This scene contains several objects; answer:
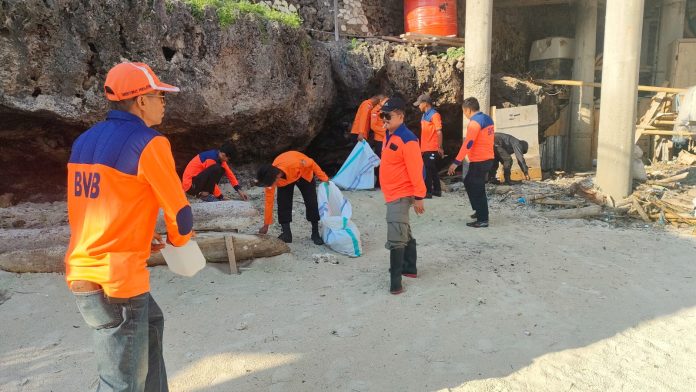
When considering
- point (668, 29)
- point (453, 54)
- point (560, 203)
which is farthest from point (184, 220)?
point (668, 29)

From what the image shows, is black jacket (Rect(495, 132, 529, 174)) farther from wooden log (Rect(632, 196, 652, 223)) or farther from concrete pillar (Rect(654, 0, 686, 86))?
concrete pillar (Rect(654, 0, 686, 86))

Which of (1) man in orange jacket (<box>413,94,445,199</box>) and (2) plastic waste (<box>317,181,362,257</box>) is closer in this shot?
(2) plastic waste (<box>317,181,362,257</box>)

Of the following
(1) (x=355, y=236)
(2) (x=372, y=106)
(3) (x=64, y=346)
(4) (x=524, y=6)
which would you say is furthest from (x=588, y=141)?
(3) (x=64, y=346)

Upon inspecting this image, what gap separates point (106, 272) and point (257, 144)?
6616 millimetres

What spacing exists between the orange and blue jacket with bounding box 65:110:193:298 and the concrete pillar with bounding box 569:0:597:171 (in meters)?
12.4

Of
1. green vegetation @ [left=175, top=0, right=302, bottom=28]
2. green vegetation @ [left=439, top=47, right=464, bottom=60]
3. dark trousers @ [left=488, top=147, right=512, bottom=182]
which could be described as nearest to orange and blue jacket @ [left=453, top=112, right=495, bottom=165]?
dark trousers @ [left=488, top=147, right=512, bottom=182]

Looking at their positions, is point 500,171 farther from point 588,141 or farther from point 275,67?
point 275,67

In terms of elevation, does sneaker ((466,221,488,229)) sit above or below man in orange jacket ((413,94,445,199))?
below

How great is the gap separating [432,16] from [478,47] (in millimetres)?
1273

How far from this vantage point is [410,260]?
4570 millimetres

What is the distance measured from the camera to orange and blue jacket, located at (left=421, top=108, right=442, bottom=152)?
779cm

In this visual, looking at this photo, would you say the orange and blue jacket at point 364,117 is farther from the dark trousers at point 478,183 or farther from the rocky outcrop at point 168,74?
the dark trousers at point 478,183

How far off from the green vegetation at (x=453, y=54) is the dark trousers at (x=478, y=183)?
3959 mm

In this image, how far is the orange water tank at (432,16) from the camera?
9.74 metres
